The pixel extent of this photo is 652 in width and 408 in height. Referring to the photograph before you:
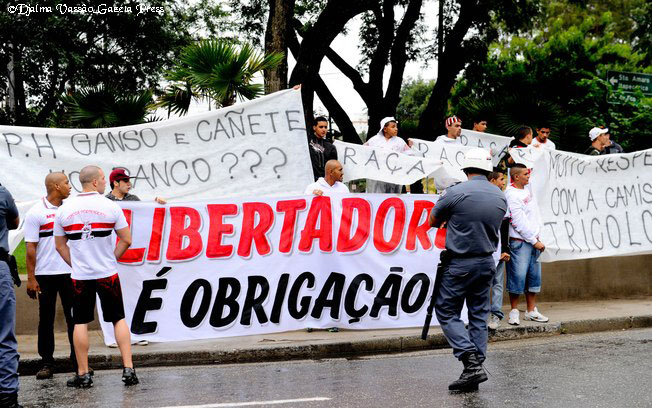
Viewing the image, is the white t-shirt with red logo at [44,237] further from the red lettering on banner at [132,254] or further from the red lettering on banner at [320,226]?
the red lettering on banner at [320,226]

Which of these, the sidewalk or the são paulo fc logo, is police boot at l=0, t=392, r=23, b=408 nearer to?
the são paulo fc logo

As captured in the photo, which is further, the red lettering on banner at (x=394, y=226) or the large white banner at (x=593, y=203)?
the large white banner at (x=593, y=203)

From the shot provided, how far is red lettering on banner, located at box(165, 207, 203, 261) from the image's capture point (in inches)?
349

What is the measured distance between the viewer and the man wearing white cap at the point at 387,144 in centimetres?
1081

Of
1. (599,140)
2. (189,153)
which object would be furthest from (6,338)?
(599,140)

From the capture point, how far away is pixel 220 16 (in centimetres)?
3050

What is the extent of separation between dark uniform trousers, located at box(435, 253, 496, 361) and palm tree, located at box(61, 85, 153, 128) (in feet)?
18.4

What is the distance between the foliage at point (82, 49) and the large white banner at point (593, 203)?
1265 centimetres

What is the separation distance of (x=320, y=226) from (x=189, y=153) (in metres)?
1.61

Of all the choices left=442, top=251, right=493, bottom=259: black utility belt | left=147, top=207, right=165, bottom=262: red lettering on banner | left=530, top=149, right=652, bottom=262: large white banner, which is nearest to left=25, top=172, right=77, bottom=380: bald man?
left=147, top=207, right=165, bottom=262: red lettering on banner

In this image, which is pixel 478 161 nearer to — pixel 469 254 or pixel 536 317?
pixel 469 254

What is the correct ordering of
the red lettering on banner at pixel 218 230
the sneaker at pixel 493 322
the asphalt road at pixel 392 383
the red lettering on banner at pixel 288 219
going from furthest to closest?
the sneaker at pixel 493 322, the red lettering on banner at pixel 288 219, the red lettering on banner at pixel 218 230, the asphalt road at pixel 392 383

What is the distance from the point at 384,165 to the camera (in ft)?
33.0

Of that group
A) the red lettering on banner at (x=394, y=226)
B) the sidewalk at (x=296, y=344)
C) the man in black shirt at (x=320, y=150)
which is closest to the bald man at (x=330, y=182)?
the red lettering on banner at (x=394, y=226)
